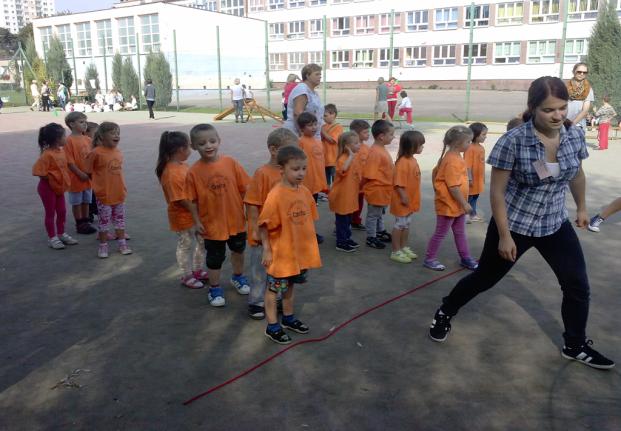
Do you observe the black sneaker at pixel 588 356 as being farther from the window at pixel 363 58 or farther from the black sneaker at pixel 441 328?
the window at pixel 363 58

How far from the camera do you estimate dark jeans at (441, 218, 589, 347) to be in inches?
130

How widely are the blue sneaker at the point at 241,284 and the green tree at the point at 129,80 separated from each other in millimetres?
33115

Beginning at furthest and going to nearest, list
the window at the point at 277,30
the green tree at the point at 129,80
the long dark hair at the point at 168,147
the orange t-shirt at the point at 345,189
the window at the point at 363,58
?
the window at the point at 277,30
the window at the point at 363,58
the green tree at the point at 129,80
the orange t-shirt at the point at 345,189
the long dark hair at the point at 168,147

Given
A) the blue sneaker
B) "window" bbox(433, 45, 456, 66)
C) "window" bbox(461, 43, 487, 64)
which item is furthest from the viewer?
"window" bbox(433, 45, 456, 66)

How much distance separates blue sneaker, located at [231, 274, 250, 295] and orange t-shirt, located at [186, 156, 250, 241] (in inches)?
23.4

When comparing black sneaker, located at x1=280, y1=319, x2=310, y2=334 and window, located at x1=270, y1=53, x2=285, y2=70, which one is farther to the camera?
window, located at x1=270, y1=53, x2=285, y2=70

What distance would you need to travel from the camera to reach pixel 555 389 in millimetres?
3164

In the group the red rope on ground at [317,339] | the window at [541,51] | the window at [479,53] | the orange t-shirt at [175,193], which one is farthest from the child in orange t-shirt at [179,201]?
the window at [479,53]

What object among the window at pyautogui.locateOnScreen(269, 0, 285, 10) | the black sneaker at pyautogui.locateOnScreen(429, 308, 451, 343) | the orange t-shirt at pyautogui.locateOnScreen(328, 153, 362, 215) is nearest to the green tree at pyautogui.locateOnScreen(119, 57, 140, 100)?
the window at pyautogui.locateOnScreen(269, 0, 285, 10)

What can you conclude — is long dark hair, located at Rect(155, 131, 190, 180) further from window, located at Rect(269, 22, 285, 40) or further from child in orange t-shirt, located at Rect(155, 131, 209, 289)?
window, located at Rect(269, 22, 285, 40)

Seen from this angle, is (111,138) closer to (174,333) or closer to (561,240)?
(174,333)

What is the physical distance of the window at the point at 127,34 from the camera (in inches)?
2105

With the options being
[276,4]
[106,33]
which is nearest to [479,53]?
[276,4]

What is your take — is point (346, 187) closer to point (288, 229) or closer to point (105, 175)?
point (288, 229)
